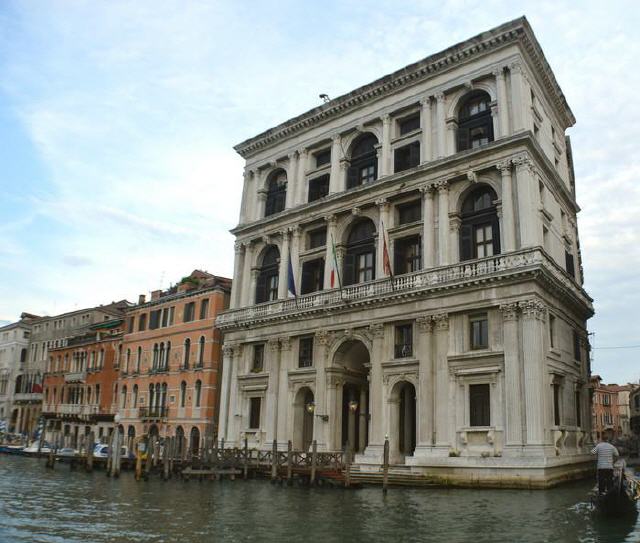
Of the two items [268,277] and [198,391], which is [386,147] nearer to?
[268,277]

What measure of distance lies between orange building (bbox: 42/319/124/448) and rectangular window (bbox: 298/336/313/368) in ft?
75.0

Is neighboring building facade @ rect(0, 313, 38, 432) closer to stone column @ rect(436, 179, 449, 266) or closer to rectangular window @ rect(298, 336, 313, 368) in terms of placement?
rectangular window @ rect(298, 336, 313, 368)

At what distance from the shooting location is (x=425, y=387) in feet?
89.7

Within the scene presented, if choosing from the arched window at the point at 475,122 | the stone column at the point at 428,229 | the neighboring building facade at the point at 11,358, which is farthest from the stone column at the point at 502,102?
the neighboring building facade at the point at 11,358

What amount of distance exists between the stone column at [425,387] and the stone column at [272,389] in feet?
28.5

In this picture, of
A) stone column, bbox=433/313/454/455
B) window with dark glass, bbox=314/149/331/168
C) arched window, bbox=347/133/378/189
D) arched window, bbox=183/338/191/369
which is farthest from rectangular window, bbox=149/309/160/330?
stone column, bbox=433/313/454/455

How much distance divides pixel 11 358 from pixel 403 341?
54.5m

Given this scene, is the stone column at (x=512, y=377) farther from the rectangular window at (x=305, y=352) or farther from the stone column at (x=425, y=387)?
the rectangular window at (x=305, y=352)

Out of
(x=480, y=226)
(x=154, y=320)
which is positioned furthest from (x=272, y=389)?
(x=154, y=320)

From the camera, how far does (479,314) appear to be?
88.2 feet

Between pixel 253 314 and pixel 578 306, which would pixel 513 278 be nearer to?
pixel 578 306

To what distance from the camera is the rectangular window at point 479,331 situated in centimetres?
2664

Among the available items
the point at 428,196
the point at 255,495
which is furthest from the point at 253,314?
the point at 255,495

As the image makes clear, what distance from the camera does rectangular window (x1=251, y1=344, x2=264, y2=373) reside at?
35656mm
